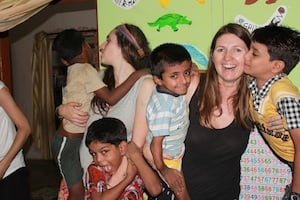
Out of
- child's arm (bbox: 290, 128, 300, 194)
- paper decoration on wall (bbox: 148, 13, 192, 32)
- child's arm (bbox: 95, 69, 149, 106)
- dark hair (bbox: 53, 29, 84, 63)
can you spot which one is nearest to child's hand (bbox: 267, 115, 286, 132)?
child's arm (bbox: 290, 128, 300, 194)

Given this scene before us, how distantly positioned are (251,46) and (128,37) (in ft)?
1.95

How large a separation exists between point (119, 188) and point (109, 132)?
0.26 metres

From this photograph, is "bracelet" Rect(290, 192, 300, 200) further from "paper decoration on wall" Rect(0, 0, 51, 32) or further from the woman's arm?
"paper decoration on wall" Rect(0, 0, 51, 32)

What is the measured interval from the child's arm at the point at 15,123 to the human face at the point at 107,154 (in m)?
0.48

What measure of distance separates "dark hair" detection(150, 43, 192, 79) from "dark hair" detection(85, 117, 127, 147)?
0.30 meters

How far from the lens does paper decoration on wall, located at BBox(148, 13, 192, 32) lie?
2.35 meters

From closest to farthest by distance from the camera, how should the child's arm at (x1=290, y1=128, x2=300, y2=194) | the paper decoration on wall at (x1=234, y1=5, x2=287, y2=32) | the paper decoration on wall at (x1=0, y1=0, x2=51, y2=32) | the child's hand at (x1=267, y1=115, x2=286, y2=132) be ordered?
1. the child's arm at (x1=290, y1=128, x2=300, y2=194)
2. the child's hand at (x1=267, y1=115, x2=286, y2=132)
3. the paper decoration on wall at (x1=234, y1=5, x2=287, y2=32)
4. the paper decoration on wall at (x1=0, y1=0, x2=51, y2=32)

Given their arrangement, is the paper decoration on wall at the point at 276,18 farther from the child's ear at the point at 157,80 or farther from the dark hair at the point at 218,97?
the child's ear at the point at 157,80

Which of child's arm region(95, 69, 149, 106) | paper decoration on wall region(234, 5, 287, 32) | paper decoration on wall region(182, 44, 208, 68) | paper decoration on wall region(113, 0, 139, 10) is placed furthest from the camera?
paper decoration on wall region(113, 0, 139, 10)

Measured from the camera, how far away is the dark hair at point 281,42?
73.6 inches

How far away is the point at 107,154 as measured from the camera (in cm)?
198

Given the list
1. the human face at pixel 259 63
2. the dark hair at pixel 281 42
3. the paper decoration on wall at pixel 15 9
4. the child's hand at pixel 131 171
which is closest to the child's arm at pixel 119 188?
the child's hand at pixel 131 171

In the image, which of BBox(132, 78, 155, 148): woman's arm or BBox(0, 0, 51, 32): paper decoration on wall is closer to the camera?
BBox(132, 78, 155, 148): woman's arm

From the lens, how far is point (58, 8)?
21.7ft
